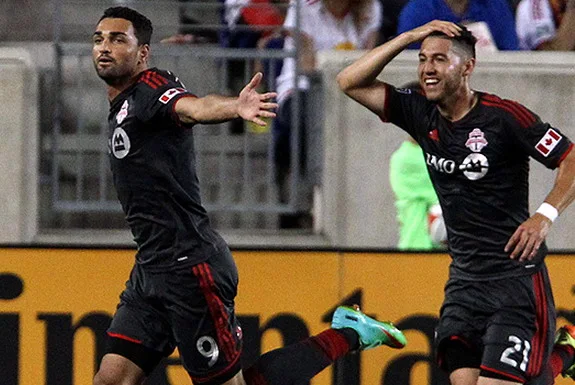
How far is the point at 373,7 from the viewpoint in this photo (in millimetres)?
10836

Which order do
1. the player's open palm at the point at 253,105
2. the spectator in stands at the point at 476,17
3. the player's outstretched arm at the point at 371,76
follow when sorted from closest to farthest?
Answer: the player's open palm at the point at 253,105 < the player's outstretched arm at the point at 371,76 < the spectator in stands at the point at 476,17

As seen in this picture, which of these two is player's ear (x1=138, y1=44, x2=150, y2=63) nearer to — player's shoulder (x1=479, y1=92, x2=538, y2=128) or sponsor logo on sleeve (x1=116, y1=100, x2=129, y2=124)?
sponsor logo on sleeve (x1=116, y1=100, x2=129, y2=124)

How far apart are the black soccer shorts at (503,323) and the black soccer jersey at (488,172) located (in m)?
0.08

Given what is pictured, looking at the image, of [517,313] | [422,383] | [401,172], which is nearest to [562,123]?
[401,172]

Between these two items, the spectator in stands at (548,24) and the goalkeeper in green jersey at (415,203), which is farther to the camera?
the spectator in stands at (548,24)

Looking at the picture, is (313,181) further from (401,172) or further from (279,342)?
(279,342)

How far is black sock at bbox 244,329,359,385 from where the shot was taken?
823 cm

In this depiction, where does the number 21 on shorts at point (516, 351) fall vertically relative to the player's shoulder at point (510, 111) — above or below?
below

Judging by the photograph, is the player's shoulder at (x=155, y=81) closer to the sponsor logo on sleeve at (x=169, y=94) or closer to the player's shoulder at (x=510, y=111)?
the sponsor logo on sleeve at (x=169, y=94)

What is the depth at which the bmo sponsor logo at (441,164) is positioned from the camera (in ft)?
25.2

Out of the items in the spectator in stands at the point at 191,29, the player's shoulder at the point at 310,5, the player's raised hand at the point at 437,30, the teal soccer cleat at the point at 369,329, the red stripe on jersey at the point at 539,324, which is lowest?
the teal soccer cleat at the point at 369,329

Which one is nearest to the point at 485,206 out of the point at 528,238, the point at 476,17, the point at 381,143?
the point at 528,238

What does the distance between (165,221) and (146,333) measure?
59 centimetres

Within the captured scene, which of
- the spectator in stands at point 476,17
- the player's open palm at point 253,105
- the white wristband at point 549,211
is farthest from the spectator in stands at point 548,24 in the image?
the player's open palm at point 253,105
